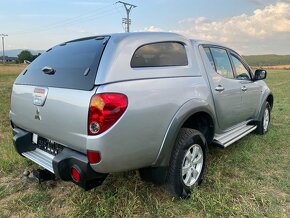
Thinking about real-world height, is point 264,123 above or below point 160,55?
below

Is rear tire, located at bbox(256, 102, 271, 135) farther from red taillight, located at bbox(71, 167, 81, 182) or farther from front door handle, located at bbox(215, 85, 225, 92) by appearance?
red taillight, located at bbox(71, 167, 81, 182)

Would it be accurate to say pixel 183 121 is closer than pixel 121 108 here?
No

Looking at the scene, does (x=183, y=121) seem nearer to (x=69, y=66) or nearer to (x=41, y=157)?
(x=69, y=66)

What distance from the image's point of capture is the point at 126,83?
2.62 m

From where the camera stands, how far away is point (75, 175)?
265cm

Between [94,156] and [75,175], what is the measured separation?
1.03ft

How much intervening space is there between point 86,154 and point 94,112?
369mm

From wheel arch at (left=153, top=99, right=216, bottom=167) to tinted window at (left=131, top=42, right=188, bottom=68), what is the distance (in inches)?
18.8

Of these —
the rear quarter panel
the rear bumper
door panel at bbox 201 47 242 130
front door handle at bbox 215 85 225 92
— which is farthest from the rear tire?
the rear bumper

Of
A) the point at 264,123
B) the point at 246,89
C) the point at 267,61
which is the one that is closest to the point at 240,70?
the point at 246,89

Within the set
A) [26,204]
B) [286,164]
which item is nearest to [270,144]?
[286,164]

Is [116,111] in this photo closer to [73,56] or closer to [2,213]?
[73,56]

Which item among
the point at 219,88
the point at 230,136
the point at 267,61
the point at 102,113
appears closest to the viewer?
the point at 102,113

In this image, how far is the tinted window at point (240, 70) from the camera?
4711mm
